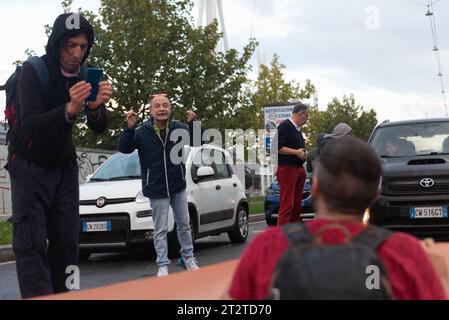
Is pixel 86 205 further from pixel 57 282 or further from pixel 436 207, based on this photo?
pixel 57 282

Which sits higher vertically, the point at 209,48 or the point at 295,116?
the point at 209,48

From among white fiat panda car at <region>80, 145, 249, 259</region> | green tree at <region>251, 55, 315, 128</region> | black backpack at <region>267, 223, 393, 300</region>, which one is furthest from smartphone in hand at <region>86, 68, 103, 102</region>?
green tree at <region>251, 55, 315, 128</region>

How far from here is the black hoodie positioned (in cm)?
381

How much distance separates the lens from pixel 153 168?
7.61 meters

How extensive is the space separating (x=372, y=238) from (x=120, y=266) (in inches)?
305

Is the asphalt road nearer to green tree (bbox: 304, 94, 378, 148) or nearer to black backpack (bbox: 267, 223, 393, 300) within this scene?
black backpack (bbox: 267, 223, 393, 300)

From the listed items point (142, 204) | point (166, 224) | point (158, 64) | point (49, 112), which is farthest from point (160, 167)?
point (158, 64)

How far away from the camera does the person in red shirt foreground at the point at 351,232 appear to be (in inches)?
76.9

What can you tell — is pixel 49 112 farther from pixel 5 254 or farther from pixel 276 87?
pixel 276 87

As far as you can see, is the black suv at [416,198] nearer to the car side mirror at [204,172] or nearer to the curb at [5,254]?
the car side mirror at [204,172]

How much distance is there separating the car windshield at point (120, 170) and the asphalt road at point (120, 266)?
47.0 inches

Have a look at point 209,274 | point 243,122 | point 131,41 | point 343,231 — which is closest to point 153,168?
point 209,274

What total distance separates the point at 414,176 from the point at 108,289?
22.4ft

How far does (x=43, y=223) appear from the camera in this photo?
393 centimetres
